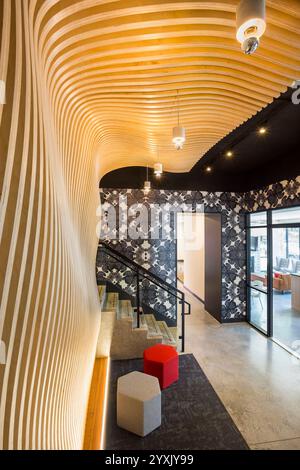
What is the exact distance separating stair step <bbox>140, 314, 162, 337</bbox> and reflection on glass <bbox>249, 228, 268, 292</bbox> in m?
2.97

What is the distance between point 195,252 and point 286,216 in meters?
4.61

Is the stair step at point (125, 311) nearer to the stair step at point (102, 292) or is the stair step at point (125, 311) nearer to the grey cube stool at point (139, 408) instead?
the stair step at point (102, 292)

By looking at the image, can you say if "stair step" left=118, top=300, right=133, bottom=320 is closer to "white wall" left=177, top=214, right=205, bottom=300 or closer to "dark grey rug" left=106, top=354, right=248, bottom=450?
"dark grey rug" left=106, top=354, right=248, bottom=450

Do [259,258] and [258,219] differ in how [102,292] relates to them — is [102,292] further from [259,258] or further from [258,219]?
[258,219]

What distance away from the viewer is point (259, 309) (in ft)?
22.2

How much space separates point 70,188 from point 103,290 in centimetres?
369

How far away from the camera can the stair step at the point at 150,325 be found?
16.2ft

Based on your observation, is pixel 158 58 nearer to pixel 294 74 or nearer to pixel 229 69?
pixel 229 69

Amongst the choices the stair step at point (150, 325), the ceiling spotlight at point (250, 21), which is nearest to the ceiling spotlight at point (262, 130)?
the ceiling spotlight at point (250, 21)

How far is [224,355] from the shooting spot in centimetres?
522

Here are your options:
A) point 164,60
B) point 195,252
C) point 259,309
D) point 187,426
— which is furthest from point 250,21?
point 195,252

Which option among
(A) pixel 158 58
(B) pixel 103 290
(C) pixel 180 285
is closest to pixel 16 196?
(A) pixel 158 58

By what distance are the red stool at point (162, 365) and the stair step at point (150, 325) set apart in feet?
3.30

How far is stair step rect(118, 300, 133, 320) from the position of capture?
4688mm
